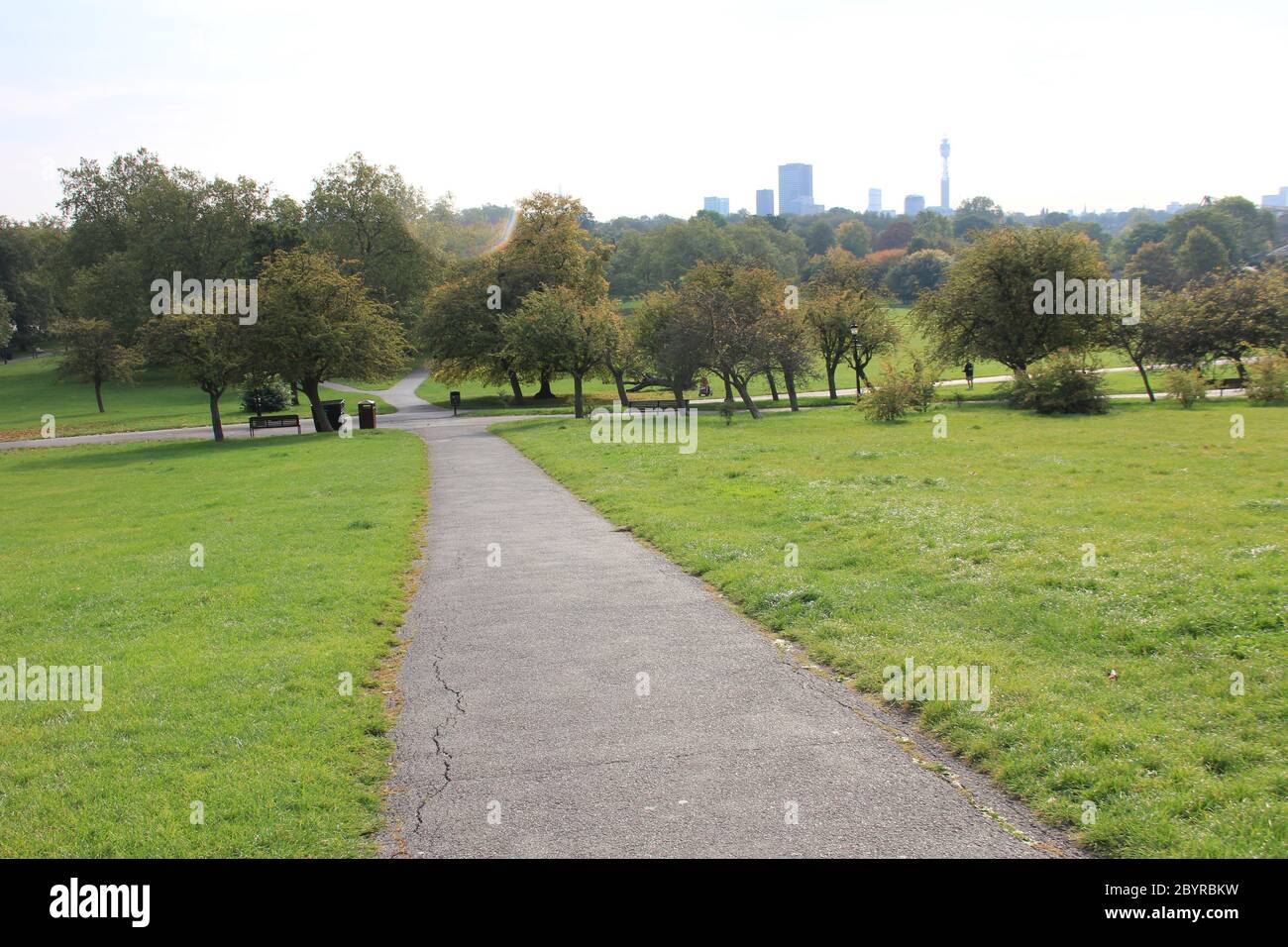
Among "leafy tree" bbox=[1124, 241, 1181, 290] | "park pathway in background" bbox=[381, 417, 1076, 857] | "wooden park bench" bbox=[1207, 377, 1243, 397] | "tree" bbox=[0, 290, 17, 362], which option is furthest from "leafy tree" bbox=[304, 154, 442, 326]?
"leafy tree" bbox=[1124, 241, 1181, 290]

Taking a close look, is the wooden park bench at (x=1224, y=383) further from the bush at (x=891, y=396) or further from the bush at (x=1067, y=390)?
the bush at (x=891, y=396)

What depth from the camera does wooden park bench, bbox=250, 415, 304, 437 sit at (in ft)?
132

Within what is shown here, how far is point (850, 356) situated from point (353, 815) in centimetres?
5238

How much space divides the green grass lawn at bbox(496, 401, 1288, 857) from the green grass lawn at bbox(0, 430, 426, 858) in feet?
12.8

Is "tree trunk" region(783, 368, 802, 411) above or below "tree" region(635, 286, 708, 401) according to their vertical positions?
below

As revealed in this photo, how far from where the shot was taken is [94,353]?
55.4 metres

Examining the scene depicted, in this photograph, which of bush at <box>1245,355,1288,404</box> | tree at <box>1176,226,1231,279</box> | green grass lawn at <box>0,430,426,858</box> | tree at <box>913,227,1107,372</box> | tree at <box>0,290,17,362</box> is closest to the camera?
green grass lawn at <box>0,430,426,858</box>

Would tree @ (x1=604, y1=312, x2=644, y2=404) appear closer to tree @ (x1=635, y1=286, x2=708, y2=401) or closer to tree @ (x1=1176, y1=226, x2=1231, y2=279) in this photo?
tree @ (x1=635, y1=286, x2=708, y2=401)

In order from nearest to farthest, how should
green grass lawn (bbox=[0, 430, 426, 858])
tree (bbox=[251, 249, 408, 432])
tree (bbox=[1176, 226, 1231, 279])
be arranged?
green grass lawn (bbox=[0, 430, 426, 858]), tree (bbox=[251, 249, 408, 432]), tree (bbox=[1176, 226, 1231, 279])

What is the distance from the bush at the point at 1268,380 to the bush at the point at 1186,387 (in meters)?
1.76

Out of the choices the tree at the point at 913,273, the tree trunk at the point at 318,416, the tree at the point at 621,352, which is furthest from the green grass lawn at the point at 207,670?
the tree at the point at 913,273

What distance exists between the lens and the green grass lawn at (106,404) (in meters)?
49.3
